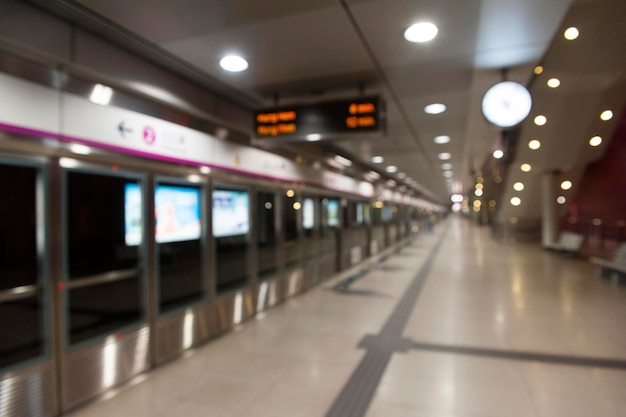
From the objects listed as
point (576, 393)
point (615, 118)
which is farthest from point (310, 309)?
point (615, 118)

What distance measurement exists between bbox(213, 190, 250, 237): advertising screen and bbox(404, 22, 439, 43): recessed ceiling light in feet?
9.78

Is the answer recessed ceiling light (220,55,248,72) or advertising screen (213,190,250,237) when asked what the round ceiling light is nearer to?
advertising screen (213,190,250,237)

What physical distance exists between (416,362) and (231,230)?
9.78 feet

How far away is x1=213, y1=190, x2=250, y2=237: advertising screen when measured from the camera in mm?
4910

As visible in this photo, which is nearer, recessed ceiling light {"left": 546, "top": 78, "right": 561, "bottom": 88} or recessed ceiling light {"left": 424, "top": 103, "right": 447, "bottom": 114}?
recessed ceiling light {"left": 424, "top": 103, "right": 447, "bottom": 114}

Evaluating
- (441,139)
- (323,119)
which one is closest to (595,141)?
(441,139)

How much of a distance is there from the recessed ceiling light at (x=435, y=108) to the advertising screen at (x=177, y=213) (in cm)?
348

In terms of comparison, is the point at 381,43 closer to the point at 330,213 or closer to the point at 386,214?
the point at 330,213

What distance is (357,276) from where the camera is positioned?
8594 mm

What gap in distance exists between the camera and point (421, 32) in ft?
9.89

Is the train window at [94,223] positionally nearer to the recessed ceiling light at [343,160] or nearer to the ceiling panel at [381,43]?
the ceiling panel at [381,43]

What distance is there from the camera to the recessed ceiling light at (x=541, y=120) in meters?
8.98

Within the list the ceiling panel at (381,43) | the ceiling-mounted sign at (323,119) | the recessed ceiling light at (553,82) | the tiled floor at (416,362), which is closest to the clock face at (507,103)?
the ceiling panel at (381,43)

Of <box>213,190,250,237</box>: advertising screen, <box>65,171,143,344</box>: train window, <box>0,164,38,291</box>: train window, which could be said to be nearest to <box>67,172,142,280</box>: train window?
<box>65,171,143,344</box>: train window
